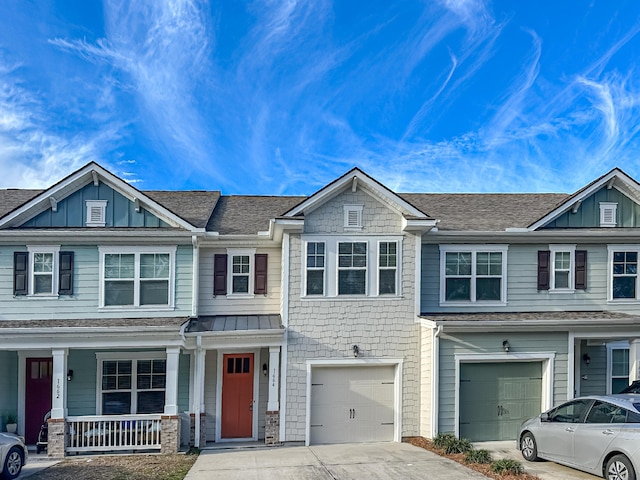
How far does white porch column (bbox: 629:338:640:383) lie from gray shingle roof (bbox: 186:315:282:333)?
29.3ft

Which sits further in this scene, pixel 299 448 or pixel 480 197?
pixel 480 197

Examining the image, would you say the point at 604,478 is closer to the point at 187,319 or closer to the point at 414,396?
the point at 414,396

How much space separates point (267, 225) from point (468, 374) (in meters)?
6.68

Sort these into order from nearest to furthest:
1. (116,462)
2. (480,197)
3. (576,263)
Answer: (116,462), (576,263), (480,197)

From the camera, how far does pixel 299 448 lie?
11844 mm

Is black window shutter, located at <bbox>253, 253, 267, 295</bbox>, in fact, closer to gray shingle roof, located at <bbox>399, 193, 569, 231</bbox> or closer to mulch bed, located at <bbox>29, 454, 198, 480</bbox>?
mulch bed, located at <bbox>29, 454, 198, 480</bbox>

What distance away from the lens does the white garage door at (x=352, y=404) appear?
1246 centimetres

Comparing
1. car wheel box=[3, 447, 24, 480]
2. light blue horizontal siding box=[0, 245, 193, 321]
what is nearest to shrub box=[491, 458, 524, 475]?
light blue horizontal siding box=[0, 245, 193, 321]

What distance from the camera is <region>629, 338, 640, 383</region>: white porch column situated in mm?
12414

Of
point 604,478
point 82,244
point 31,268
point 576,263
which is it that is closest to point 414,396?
point 604,478

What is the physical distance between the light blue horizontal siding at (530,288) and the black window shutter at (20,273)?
33.9ft

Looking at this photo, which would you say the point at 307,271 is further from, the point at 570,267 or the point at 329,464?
the point at 570,267

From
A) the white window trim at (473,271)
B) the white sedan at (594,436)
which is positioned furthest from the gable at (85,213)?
the white sedan at (594,436)

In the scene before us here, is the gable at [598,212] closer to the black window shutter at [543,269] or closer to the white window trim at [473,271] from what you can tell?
the black window shutter at [543,269]
